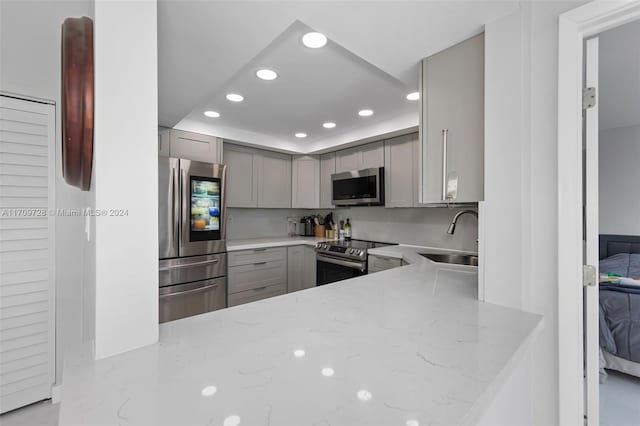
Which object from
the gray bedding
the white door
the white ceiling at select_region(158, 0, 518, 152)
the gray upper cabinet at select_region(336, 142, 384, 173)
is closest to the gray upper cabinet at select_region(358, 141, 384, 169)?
the gray upper cabinet at select_region(336, 142, 384, 173)

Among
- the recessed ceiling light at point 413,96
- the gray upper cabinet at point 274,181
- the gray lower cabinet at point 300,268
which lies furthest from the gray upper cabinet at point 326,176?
the recessed ceiling light at point 413,96

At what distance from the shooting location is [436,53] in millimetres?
1392

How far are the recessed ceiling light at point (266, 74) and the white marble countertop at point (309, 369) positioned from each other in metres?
1.59

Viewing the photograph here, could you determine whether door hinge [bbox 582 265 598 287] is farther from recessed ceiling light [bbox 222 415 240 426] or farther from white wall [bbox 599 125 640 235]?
white wall [bbox 599 125 640 235]

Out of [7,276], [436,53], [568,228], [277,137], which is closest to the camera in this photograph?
[568,228]

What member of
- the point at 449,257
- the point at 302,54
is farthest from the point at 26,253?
the point at 449,257

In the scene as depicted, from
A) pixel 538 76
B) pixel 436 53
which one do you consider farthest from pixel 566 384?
pixel 436 53

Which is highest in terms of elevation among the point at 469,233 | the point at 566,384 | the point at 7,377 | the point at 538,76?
the point at 538,76

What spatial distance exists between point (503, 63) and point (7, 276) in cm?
299

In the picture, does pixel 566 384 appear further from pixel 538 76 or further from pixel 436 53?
pixel 436 53

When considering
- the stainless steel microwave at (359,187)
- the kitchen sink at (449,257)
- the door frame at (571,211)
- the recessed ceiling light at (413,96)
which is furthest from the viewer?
the stainless steel microwave at (359,187)

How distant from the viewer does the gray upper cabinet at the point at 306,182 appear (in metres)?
3.99

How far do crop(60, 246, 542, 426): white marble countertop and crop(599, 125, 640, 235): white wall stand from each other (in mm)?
3918

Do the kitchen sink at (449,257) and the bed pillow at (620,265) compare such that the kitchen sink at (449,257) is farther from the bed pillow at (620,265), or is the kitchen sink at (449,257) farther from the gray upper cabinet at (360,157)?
the bed pillow at (620,265)
